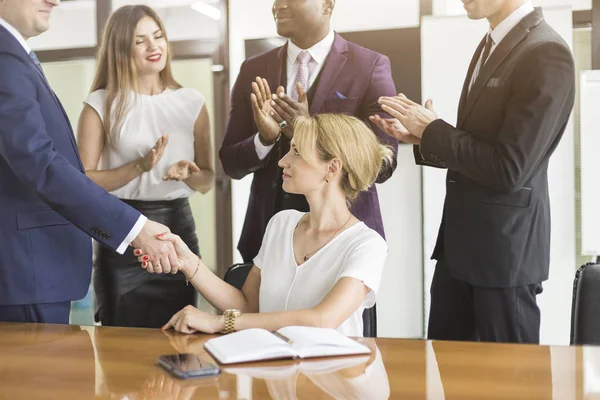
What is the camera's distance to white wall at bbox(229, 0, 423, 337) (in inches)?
125

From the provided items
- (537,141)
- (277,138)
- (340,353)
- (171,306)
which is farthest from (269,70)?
(340,353)

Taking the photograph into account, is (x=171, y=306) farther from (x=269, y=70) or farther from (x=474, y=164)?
(x=474, y=164)

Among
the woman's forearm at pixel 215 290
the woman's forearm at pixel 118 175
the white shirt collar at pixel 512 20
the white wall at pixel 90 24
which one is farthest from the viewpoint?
the white wall at pixel 90 24

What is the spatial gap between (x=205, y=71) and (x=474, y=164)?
60.3 inches

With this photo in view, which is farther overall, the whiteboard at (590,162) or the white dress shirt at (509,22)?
the whiteboard at (590,162)

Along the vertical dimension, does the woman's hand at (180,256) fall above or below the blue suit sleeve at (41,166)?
below

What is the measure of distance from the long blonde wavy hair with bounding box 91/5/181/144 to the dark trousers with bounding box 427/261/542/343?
1.65 m

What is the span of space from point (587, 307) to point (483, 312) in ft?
1.91

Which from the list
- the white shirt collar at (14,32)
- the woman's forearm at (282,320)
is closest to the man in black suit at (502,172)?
the woman's forearm at (282,320)

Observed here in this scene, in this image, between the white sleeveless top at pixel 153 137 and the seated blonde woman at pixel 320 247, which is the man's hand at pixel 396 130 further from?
the white sleeveless top at pixel 153 137

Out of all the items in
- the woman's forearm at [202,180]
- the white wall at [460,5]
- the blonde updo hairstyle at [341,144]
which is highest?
the white wall at [460,5]

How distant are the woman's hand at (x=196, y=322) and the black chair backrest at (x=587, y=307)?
38.0 inches

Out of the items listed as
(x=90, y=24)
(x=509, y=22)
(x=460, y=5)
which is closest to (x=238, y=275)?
(x=509, y=22)

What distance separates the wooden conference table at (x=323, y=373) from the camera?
1299 mm
